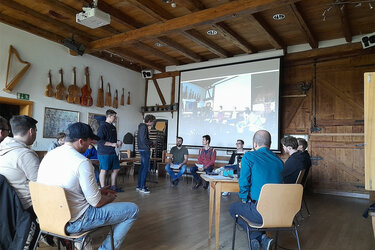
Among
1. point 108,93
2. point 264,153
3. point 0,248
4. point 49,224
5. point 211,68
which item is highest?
point 211,68

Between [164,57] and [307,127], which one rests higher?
[164,57]

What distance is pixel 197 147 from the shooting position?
8633 millimetres

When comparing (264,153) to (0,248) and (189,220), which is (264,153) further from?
(0,248)

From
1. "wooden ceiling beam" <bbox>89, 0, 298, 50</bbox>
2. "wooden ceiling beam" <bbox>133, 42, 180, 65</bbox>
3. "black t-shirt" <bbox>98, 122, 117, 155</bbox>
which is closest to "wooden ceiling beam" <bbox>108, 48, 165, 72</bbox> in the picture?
"wooden ceiling beam" <bbox>133, 42, 180, 65</bbox>

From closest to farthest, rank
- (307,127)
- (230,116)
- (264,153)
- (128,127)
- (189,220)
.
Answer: (264,153) → (189,220) → (307,127) → (230,116) → (128,127)

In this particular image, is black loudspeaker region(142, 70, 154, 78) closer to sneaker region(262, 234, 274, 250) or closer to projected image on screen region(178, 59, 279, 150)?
projected image on screen region(178, 59, 279, 150)

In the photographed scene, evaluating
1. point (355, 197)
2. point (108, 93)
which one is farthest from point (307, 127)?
point (108, 93)

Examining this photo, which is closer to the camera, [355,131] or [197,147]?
[355,131]

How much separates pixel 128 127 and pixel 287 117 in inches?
217

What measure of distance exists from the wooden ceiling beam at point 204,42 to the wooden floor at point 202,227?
3.98 metres

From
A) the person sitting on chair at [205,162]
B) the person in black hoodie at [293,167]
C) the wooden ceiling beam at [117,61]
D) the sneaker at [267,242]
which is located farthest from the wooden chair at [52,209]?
the wooden ceiling beam at [117,61]

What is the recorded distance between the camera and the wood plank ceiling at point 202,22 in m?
5.38

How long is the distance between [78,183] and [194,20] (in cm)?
474

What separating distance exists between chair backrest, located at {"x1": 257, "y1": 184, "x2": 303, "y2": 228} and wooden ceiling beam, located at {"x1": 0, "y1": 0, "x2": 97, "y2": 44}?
6445 mm
